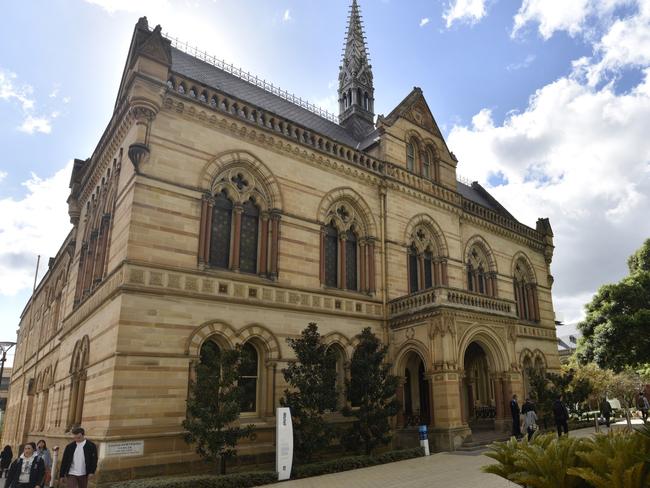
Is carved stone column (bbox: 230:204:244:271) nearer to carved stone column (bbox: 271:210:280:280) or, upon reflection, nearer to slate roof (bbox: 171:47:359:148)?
carved stone column (bbox: 271:210:280:280)

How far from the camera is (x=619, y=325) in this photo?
103 ft

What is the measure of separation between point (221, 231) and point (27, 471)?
9.20 meters

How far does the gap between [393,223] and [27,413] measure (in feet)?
82.0

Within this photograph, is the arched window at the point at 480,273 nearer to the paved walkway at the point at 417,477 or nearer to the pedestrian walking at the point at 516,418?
the pedestrian walking at the point at 516,418

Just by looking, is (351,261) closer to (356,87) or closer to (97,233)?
(97,233)

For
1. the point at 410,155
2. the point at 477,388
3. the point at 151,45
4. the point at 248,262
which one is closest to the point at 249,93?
the point at 151,45

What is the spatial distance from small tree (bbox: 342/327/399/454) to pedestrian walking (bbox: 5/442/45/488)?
9.04 m

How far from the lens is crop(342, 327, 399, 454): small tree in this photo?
675 inches

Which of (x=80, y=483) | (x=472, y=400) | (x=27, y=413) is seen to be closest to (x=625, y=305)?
(x=472, y=400)

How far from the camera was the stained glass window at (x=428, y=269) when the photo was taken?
2456cm

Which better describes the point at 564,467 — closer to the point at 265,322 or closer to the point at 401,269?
the point at 265,322

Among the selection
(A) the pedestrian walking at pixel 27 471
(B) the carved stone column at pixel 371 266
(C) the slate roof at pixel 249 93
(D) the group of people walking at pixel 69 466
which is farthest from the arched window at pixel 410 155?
(A) the pedestrian walking at pixel 27 471

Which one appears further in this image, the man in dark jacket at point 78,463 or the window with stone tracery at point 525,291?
the window with stone tracery at point 525,291

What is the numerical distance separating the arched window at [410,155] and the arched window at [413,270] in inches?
164
